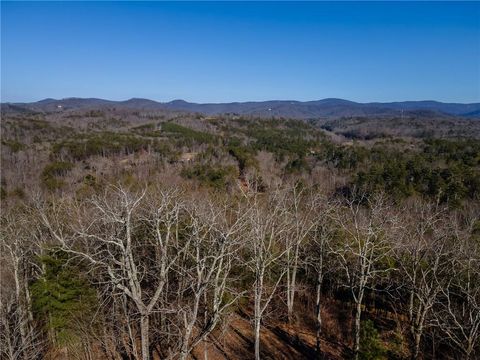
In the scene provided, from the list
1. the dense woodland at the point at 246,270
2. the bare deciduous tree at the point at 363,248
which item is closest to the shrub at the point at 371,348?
the dense woodland at the point at 246,270

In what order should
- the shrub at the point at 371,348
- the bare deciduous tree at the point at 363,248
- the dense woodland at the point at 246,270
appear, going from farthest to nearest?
the bare deciduous tree at the point at 363,248 → the shrub at the point at 371,348 → the dense woodland at the point at 246,270

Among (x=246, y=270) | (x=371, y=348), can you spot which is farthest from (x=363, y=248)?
(x=246, y=270)

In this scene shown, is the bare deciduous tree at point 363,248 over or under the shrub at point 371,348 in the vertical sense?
over

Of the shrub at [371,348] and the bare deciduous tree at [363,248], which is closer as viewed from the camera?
the shrub at [371,348]

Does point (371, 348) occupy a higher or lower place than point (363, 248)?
lower

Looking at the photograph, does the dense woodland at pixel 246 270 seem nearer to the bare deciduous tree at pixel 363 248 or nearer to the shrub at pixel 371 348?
the shrub at pixel 371 348

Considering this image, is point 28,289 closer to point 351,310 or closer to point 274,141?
point 351,310

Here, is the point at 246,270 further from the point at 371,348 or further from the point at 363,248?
the point at 371,348

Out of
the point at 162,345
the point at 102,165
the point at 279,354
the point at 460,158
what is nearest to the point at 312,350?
the point at 279,354
